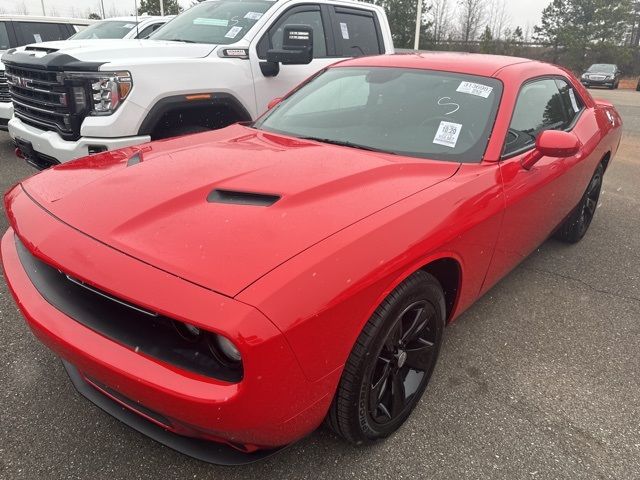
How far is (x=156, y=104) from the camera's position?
152 inches

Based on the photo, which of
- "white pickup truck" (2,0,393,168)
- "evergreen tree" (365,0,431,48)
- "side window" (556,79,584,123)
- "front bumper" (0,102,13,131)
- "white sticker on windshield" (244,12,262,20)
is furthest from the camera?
"evergreen tree" (365,0,431,48)

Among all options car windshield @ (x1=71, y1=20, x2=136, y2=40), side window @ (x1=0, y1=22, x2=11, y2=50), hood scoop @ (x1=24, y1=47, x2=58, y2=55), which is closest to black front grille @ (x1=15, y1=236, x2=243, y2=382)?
hood scoop @ (x1=24, y1=47, x2=58, y2=55)

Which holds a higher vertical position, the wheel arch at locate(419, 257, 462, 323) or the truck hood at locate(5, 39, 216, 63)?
the truck hood at locate(5, 39, 216, 63)

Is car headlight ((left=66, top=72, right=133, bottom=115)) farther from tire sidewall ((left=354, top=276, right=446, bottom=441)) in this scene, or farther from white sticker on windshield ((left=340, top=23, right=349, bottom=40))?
tire sidewall ((left=354, top=276, right=446, bottom=441))

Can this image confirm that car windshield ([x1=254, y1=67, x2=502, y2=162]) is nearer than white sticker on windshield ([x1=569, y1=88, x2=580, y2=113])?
Yes

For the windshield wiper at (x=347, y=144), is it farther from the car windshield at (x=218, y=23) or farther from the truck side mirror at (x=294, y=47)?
the car windshield at (x=218, y=23)

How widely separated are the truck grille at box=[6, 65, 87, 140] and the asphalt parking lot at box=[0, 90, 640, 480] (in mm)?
1367

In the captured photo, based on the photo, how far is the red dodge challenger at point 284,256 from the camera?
1440 mm

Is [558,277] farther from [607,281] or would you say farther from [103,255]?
[103,255]

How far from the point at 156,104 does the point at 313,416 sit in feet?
10.1

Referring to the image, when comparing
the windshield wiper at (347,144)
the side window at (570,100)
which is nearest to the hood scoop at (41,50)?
the windshield wiper at (347,144)

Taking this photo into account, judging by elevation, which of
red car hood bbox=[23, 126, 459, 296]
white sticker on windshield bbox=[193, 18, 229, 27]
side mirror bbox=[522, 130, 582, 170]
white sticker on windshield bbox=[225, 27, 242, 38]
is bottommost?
red car hood bbox=[23, 126, 459, 296]

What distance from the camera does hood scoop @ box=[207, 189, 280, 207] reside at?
1883mm

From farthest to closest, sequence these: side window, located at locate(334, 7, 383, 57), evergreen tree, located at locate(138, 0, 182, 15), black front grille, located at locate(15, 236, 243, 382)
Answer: evergreen tree, located at locate(138, 0, 182, 15) < side window, located at locate(334, 7, 383, 57) < black front grille, located at locate(15, 236, 243, 382)
